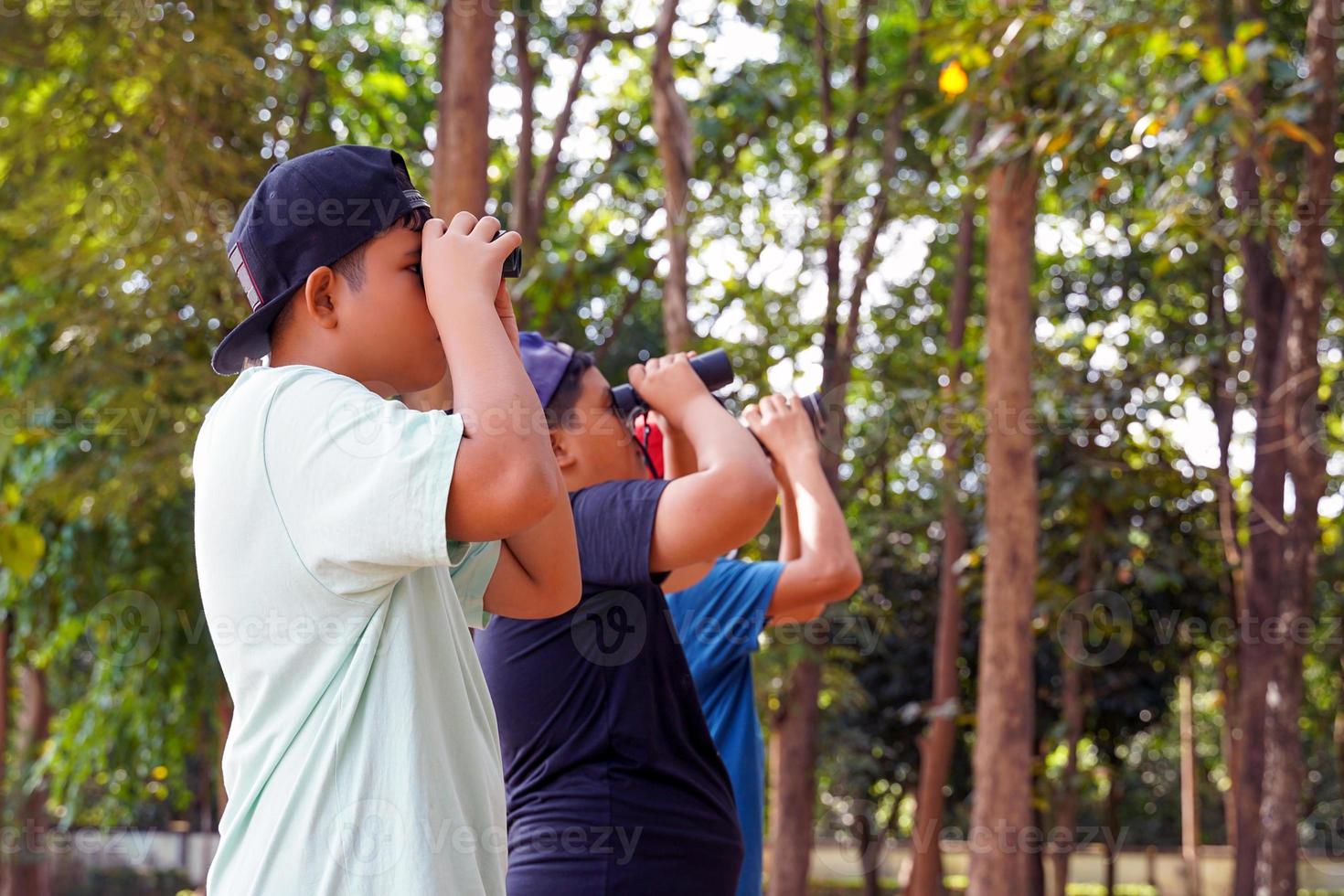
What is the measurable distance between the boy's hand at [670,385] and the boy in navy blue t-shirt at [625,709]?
0.34ft

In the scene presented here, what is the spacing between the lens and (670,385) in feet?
7.07

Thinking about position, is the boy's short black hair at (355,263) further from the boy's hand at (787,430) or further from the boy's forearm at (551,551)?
the boy's hand at (787,430)

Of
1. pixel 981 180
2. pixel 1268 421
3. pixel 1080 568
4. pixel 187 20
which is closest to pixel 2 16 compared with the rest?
pixel 187 20

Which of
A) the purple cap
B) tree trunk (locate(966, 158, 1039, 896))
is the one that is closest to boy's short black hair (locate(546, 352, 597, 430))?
the purple cap

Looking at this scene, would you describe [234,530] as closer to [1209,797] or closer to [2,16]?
[2,16]

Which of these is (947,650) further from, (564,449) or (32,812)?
(564,449)

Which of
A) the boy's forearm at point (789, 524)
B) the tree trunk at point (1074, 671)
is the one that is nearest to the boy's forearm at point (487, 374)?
the boy's forearm at point (789, 524)

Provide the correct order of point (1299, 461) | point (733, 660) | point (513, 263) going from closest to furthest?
point (513, 263) → point (733, 660) → point (1299, 461)

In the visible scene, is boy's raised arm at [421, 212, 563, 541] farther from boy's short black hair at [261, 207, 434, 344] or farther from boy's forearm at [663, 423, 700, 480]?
boy's forearm at [663, 423, 700, 480]

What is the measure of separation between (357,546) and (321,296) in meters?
0.30

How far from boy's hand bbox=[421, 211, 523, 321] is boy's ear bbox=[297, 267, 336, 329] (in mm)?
91

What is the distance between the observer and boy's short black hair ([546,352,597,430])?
6.99 ft

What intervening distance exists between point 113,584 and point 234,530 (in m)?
7.18

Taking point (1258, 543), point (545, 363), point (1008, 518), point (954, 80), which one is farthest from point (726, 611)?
point (1258, 543)
